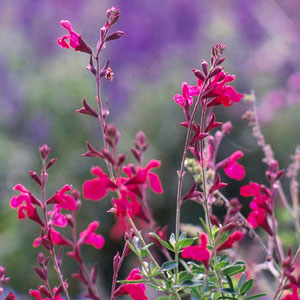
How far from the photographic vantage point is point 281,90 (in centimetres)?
495

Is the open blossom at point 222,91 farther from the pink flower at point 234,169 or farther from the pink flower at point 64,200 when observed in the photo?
the pink flower at point 64,200

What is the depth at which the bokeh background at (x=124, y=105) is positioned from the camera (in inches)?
168

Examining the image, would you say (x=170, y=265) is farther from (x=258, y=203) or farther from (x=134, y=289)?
(x=258, y=203)

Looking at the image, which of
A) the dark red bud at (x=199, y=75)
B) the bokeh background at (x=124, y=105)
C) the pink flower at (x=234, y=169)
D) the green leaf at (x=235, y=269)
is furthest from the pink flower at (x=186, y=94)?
the bokeh background at (x=124, y=105)

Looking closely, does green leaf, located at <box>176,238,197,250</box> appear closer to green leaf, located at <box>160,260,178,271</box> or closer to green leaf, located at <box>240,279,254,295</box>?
green leaf, located at <box>160,260,178,271</box>

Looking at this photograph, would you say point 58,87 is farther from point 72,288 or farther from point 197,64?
point 72,288

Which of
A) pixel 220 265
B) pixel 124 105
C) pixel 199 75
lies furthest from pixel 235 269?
pixel 124 105

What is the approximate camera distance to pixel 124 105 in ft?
23.8

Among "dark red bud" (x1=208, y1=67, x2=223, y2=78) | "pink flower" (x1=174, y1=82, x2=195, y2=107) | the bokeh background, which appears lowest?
the bokeh background

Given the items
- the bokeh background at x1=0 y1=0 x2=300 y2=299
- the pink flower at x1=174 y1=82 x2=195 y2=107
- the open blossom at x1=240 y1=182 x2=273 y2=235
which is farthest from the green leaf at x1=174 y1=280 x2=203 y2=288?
the bokeh background at x1=0 y1=0 x2=300 y2=299

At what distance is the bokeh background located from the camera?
14.0 feet

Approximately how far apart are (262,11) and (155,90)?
407cm

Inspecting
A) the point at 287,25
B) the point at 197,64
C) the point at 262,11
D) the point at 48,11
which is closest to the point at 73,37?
the point at 197,64

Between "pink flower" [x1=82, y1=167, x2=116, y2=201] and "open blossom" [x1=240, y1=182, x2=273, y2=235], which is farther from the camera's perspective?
"open blossom" [x1=240, y1=182, x2=273, y2=235]
